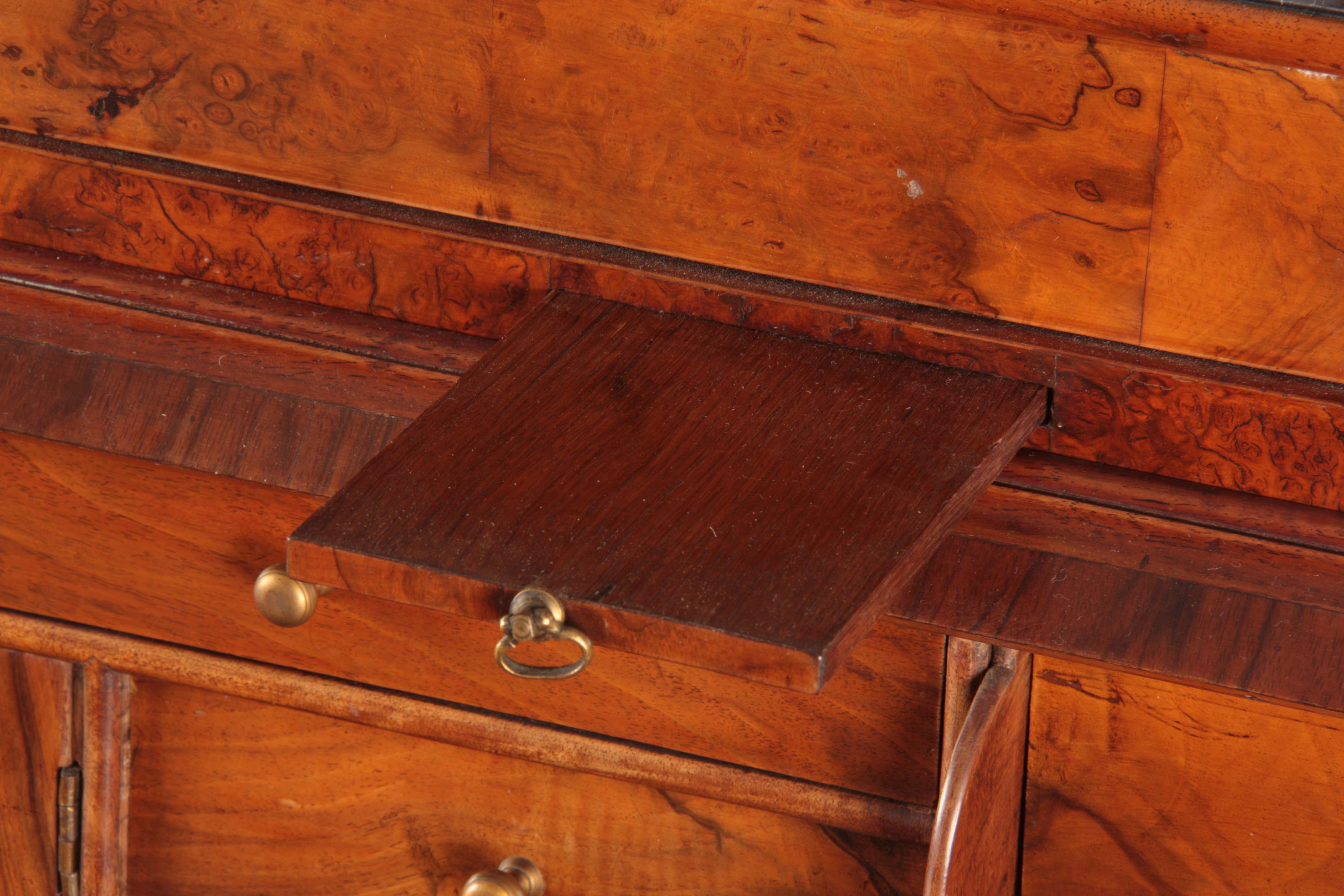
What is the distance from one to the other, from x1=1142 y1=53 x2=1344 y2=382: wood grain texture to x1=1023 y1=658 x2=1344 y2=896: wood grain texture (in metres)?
0.16

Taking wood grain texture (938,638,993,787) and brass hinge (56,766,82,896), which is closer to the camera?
wood grain texture (938,638,993,787)

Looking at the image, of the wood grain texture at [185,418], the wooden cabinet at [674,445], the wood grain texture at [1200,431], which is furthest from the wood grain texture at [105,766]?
the wood grain texture at [1200,431]

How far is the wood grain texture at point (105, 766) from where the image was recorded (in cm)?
95

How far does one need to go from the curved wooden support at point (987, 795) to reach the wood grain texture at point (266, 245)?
0.31m

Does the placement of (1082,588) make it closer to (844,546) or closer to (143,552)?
(844,546)

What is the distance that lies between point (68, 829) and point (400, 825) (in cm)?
22

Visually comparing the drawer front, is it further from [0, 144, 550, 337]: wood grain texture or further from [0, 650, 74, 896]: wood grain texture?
[0, 144, 550, 337]: wood grain texture

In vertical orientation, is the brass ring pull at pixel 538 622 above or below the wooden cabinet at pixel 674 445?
below

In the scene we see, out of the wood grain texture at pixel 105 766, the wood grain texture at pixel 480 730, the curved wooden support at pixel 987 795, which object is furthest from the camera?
the wood grain texture at pixel 105 766

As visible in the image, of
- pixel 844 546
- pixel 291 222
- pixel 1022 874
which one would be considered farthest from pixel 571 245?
pixel 1022 874

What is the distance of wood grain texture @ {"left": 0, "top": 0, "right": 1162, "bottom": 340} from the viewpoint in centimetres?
74

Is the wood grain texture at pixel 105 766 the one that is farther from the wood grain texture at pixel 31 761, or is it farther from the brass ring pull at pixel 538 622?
the brass ring pull at pixel 538 622

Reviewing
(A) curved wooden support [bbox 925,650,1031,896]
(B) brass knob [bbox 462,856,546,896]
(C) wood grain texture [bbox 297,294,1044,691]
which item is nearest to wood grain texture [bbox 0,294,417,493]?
(C) wood grain texture [bbox 297,294,1044,691]

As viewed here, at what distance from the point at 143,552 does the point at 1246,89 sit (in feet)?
2.05
